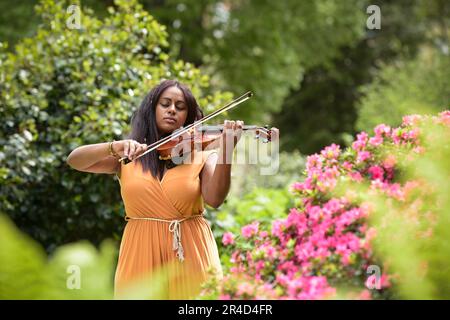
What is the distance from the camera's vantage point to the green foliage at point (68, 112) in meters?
7.05

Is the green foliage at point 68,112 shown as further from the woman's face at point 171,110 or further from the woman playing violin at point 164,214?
the woman playing violin at point 164,214

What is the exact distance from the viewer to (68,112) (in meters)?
7.41

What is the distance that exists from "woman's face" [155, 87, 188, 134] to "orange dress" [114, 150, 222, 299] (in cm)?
27

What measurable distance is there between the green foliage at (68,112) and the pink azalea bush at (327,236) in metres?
3.64

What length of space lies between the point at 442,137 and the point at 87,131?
14.3 ft

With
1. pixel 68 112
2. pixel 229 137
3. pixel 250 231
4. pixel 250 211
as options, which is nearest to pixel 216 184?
pixel 229 137

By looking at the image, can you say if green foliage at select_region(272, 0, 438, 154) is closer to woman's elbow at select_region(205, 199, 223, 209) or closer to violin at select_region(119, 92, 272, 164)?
violin at select_region(119, 92, 272, 164)

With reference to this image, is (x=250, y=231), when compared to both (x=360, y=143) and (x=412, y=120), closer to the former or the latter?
(x=360, y=143)

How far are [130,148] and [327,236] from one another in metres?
1.51

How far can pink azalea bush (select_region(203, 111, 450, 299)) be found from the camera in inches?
110

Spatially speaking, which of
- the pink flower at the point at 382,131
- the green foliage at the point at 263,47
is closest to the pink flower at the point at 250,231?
the pink flower at the point at 382,131

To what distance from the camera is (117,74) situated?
24.5 feet

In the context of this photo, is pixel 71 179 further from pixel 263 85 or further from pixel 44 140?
pixel 263 85

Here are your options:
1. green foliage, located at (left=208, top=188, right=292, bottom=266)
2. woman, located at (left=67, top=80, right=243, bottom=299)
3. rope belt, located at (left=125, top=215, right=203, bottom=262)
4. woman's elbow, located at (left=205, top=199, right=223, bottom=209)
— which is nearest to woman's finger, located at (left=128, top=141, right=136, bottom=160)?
woman, located at (left=67, top=80, right=243, bottom=299)
